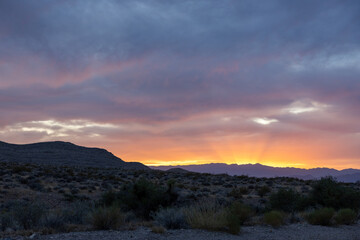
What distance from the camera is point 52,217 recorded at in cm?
1250

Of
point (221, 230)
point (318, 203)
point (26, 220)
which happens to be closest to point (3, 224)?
point (26, 220)

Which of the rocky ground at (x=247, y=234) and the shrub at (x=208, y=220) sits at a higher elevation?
the shrub at (x=208, y=220)

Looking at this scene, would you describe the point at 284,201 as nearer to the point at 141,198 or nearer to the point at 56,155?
the point at 141,198

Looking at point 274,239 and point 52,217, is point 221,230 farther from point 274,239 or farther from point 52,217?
point 52,217

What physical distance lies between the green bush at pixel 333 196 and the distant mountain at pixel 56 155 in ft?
233

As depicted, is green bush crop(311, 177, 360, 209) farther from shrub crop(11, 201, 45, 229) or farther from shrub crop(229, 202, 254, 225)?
shrub crop(11, 201, 45, 229)

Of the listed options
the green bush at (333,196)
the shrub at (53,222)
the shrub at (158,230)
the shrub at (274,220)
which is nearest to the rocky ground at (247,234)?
the shrub at (158,230)

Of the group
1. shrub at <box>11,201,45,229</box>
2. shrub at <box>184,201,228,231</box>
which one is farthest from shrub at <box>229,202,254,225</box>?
shrub at <box>11,201,45,229</box>

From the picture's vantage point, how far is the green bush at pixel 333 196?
822 inches

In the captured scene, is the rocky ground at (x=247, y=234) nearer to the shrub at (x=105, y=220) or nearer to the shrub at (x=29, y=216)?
the shrub at (x=105, y=220)

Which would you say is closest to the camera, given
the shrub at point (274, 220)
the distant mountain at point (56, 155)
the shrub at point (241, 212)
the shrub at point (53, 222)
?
the shrub at point (53, 222)

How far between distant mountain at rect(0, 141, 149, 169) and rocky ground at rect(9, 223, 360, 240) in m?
74.6

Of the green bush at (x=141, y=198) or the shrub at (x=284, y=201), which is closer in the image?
the green bush at (x=141, y=198)

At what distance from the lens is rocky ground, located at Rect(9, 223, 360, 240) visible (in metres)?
10.7
